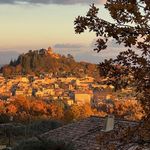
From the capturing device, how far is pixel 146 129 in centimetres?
637

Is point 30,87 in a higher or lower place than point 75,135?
lower

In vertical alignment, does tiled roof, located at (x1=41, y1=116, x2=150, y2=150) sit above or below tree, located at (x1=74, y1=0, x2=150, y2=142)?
below

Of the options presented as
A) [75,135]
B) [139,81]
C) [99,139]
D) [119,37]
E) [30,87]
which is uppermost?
[119,37]

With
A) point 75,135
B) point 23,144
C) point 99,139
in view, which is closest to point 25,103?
point 75,135

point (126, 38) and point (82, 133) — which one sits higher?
point (126, 38)

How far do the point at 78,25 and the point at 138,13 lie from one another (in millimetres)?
819

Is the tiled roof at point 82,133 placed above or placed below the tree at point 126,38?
below

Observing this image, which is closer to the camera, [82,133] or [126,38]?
[126,38]

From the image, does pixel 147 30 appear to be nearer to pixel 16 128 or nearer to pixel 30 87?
pixel 16 128

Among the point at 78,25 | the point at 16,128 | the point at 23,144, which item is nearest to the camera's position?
the point at 78,25

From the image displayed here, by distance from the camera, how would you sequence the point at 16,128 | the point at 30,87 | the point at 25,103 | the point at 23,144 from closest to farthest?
the point at 23,144 → the point at 16,128 → the point at 25,103 → the point at 30,87

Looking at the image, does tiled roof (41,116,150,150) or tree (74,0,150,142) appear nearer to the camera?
tree (74,0,150,142)

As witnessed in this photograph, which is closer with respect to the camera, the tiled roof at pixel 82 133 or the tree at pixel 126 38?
the tree at pixel 126 38

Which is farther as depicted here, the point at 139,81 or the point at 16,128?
the point at 16,128
